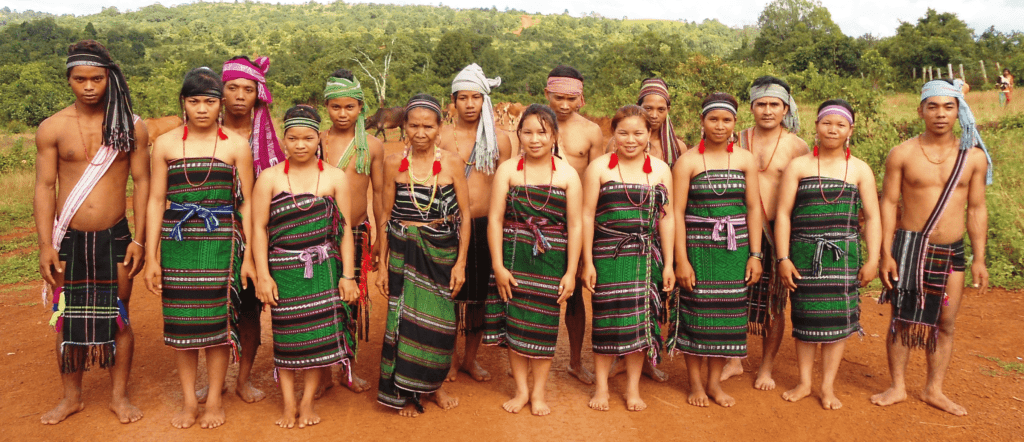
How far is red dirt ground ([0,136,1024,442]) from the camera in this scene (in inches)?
145

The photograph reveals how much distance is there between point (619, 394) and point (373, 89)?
91.4ft

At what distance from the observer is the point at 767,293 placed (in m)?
4.30

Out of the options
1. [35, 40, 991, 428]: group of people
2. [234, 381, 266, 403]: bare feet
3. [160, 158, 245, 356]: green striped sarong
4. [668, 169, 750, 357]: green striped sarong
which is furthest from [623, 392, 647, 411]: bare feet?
[160, 158, 245, 356]: green striped sarong

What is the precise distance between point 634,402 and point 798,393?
97cm

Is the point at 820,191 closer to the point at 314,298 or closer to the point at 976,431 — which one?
the point at 976,431

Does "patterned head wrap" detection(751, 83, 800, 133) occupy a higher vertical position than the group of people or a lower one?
higher

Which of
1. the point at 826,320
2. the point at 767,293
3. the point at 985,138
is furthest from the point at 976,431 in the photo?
the point at 985,138

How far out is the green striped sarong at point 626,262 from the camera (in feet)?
12.6

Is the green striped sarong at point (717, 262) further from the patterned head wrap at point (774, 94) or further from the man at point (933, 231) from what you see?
the man at point (933, 231)

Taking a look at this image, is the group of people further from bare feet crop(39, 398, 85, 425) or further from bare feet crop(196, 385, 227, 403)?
bare feet crop(196, 385, 227, 403)

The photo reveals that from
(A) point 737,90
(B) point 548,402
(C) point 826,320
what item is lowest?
(B) point 548,402

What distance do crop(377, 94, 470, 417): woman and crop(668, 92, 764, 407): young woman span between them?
4.06 feet

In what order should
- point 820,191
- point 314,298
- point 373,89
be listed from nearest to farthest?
point 314,298
point 820,191
point 373,89

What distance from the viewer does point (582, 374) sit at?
14.6 feet
